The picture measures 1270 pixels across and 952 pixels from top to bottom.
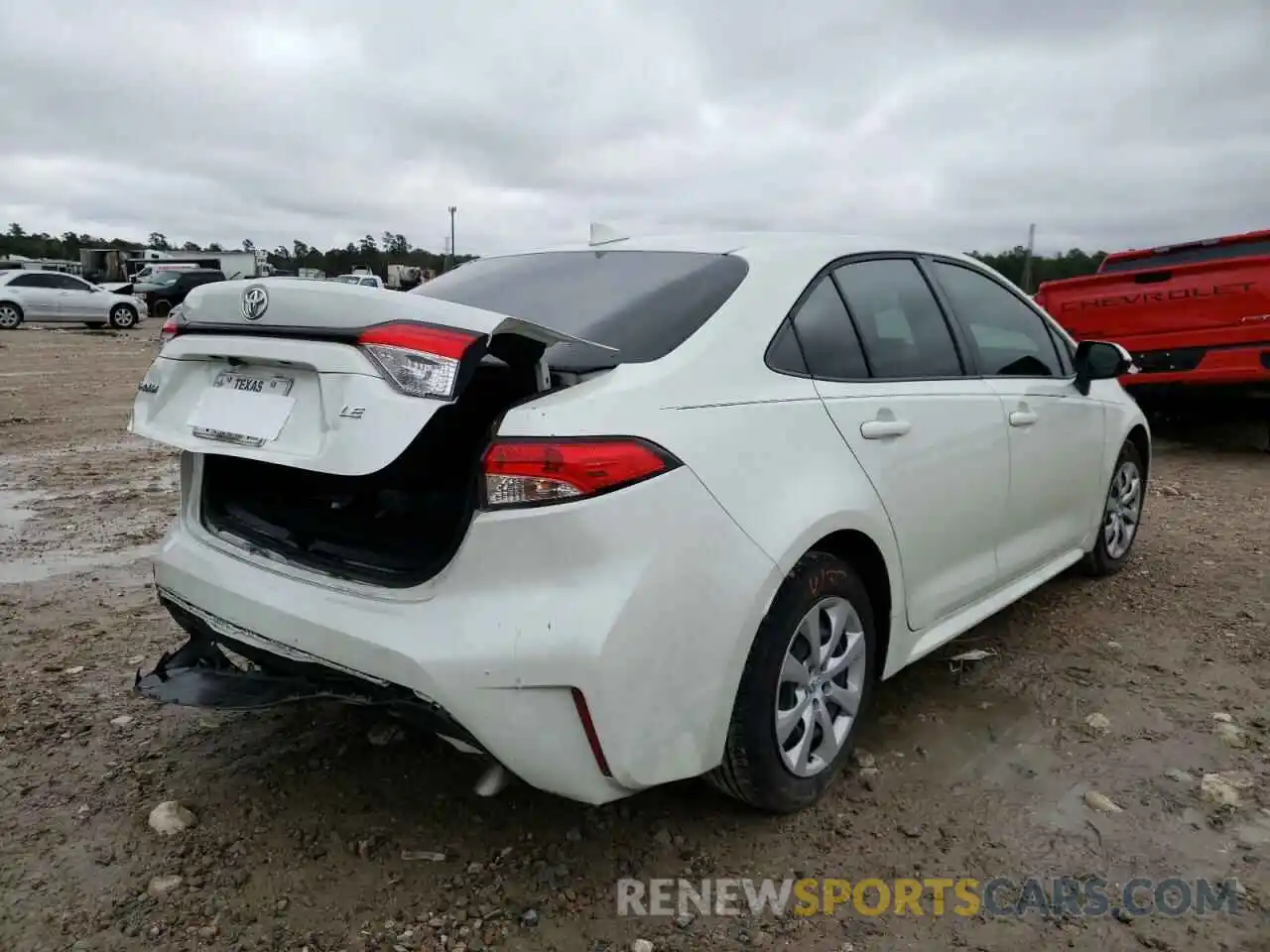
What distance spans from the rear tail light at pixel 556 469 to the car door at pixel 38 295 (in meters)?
24.7

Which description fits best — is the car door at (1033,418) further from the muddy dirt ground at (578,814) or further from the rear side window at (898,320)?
the muddy dirt ground at (578,814)

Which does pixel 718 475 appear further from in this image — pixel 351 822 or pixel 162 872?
pixel 162 872

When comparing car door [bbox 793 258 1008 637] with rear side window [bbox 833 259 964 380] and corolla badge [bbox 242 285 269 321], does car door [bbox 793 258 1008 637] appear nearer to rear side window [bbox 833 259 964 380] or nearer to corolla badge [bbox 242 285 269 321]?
rear side window [bbox 833 259 964 380]

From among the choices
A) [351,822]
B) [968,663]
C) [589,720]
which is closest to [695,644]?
[589,720]

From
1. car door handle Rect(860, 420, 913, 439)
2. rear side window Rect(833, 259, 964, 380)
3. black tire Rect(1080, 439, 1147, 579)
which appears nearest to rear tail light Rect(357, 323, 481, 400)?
car door handle Rect(860, 420, 913, 439)

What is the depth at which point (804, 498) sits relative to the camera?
231cm

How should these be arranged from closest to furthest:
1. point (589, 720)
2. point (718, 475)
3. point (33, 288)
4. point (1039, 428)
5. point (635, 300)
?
Answer: 1. point (589, 720)
2. point (718, 475)
3. point (635, 300)
4. point (1039, 428)
5. point (33, 288)

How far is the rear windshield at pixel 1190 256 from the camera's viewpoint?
24.2 feet

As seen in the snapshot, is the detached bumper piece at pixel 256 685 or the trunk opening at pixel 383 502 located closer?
the detached bumper piece at pixel 256 685

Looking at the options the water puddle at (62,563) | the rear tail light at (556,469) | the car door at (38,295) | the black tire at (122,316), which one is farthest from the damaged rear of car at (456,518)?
the black tire at (122,316)

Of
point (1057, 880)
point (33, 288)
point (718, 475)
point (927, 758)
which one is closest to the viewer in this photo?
point (718, 475)

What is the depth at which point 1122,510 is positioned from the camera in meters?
4.52

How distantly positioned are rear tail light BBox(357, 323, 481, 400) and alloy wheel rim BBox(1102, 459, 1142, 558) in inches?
136

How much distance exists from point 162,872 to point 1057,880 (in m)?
2.15
